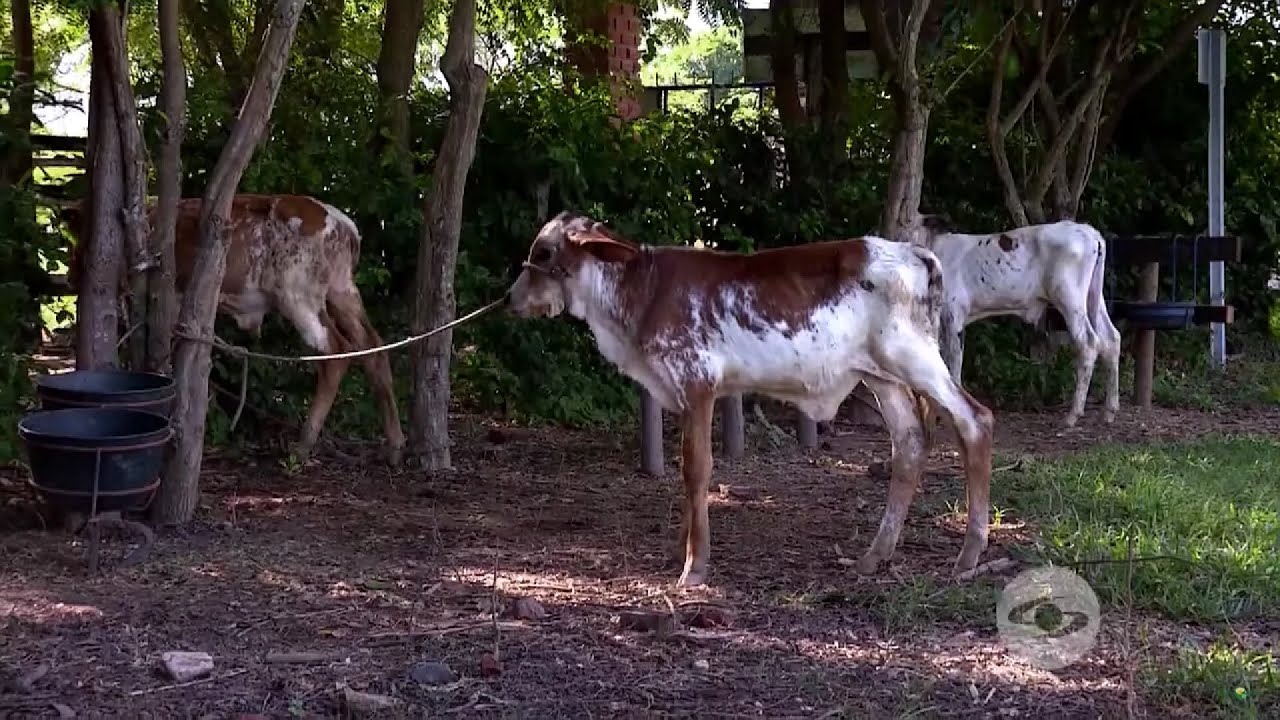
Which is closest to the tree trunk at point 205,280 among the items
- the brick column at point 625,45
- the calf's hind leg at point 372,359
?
the calf's hind leg at point 372,359

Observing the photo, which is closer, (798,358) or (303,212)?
(798,358)

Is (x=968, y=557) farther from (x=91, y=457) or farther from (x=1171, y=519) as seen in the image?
(x=91, y=457)

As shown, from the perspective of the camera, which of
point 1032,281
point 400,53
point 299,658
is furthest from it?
point 1032,281

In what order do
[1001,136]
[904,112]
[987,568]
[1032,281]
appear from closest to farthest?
[987,568] → [904,112] → [1032,281] → [1001,136]

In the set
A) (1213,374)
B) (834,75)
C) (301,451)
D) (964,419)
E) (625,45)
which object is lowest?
(301,451)

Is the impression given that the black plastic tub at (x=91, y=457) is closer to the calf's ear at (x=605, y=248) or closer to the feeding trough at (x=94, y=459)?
the feeding trough at (x=94, y=459)

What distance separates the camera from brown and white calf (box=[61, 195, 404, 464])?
8.79 metres

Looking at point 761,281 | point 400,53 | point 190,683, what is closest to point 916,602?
point 761,281

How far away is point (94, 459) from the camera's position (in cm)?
596

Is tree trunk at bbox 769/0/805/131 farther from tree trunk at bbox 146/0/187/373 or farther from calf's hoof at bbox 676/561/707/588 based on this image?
calf's hoof at bbox 676/561/707/588

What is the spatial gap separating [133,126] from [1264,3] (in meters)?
11.1

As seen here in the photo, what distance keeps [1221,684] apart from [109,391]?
4.59 m

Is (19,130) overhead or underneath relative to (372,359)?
overhead

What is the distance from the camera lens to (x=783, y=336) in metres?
6.14
